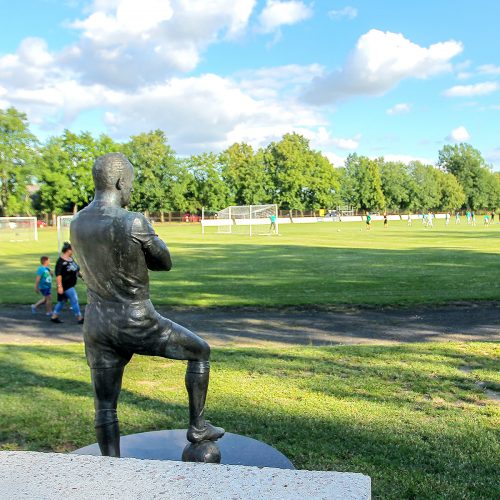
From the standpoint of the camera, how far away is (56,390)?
6.91 metres

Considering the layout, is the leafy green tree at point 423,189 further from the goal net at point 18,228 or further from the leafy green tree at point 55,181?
the goal net at point 18,228

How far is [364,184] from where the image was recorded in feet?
357

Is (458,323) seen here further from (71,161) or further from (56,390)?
(71,161)

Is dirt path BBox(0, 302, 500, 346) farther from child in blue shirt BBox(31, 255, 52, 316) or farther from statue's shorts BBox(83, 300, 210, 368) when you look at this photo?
statue's shorts BBox(83, 300, 210, 368)

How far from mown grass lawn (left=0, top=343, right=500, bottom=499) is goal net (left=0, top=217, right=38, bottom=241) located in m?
40.5

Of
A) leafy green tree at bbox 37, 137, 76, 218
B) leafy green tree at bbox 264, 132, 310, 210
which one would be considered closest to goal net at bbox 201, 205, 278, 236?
leafy green tree at bbox 37, 137, 76, 218

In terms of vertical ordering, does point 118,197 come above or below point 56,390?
above

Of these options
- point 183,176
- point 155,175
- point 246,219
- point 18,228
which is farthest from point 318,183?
point 18,228

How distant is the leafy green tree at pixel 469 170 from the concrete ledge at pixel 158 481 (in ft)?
463

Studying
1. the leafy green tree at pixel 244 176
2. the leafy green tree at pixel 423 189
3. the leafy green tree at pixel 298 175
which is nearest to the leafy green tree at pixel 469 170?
the leafy green tree at pixel 423 189

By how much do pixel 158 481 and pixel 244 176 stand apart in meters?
88.1

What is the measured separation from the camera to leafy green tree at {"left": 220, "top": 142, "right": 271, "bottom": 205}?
89812 millimetres

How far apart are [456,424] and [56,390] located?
4.78 m

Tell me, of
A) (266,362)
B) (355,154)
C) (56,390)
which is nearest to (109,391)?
(56,390)
